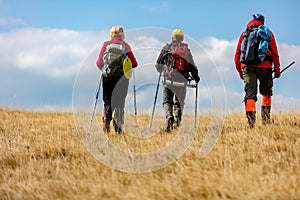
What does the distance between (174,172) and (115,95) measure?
13.3ft

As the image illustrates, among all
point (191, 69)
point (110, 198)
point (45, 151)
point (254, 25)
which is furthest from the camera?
point (191, 69)

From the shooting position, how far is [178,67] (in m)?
10.7

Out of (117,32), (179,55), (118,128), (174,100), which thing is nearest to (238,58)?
(179,55)

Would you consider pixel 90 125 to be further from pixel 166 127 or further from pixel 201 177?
pixel 201 177

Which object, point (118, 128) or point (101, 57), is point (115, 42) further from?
point (118, 128)

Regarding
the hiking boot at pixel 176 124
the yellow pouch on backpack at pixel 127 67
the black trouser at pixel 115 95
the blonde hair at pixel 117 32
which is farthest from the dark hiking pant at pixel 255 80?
the blonde hair at pixel 117 32

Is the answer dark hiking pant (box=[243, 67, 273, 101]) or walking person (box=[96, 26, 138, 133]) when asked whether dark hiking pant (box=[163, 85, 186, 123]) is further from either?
dark hiking pant (box=[243, 67, 273, 101])

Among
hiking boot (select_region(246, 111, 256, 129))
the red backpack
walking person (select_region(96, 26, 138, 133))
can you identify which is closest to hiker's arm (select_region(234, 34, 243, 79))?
hiking boot (select_region(246, 111, 256, 129))

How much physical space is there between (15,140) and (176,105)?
4021 millimetres

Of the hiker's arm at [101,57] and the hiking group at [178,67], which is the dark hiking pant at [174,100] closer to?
the hiking group at [178,67]

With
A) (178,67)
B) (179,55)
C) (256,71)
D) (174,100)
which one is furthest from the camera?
(174,100)

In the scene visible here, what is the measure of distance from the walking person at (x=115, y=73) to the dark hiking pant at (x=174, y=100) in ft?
3.57

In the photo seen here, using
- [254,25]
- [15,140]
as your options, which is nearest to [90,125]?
[15,140]

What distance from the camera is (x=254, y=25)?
10211 mm
